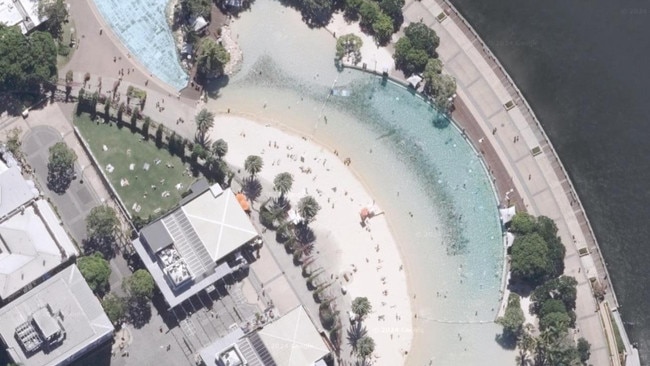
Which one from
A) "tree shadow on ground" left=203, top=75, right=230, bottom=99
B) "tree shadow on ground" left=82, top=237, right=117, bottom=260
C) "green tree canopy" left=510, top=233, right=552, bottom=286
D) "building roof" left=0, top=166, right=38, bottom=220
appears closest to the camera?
"building roof" left=0, top=166, right=38, bottom=220

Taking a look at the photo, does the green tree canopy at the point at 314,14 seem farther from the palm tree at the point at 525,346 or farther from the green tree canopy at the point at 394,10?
the palm tree at the point at 525,346

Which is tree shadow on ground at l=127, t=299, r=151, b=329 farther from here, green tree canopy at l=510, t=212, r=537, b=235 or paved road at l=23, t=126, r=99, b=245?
green tree canopy at l=510, t=212, r=537, b=235

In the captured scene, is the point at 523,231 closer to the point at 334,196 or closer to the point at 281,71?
the point at 334,196

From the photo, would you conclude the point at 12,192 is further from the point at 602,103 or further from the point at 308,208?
the point at 602,103

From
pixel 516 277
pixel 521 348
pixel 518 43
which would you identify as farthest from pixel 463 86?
pixel 521 348

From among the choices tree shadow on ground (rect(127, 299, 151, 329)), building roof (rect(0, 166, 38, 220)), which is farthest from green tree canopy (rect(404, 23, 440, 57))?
building roof (rect(0, 166, 38, 220))

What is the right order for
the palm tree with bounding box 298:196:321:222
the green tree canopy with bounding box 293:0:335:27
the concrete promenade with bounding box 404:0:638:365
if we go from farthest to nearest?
the green tree canopy with bounding box 293:0:335:27
the concrete promenade with bounding box 404:0:638:365
the palm tree with bounding box 298:196:321:222
